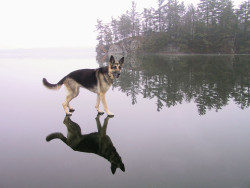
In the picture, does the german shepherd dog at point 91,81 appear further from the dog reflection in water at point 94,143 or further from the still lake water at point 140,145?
the dog reflection in water at point 94,143

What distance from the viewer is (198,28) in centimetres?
5319

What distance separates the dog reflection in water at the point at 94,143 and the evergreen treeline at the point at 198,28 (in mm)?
50969

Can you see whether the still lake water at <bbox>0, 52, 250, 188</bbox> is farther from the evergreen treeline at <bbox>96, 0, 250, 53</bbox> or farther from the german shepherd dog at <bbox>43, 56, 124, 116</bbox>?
the evergreen treeline at <bbox>96, 0, 250, 53</bbox>

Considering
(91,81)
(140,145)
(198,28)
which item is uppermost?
(198,28)

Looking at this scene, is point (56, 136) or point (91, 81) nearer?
point (56, 136)

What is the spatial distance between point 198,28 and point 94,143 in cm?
5566

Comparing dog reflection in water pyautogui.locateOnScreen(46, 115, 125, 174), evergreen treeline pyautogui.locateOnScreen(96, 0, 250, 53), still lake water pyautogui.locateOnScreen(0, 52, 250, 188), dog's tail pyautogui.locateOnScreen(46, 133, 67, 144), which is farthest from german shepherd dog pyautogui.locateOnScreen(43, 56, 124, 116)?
evergreen treeline pyautogui.locateOnScreen(96, 0, 250, 53)

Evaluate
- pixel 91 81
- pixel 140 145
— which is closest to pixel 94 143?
pixel 140 145

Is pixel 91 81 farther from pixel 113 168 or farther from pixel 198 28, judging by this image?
pixel 198 28

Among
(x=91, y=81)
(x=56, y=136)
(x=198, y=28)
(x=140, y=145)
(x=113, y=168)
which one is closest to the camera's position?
(x=113, y=168)

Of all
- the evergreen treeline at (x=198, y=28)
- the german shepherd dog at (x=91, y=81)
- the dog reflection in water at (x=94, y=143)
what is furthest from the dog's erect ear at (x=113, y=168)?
the evergreen treeline at (x=198, y=28)

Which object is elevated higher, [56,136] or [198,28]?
[198,28]

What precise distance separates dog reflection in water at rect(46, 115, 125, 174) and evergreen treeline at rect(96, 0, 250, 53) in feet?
167

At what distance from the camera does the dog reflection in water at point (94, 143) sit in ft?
11.0
